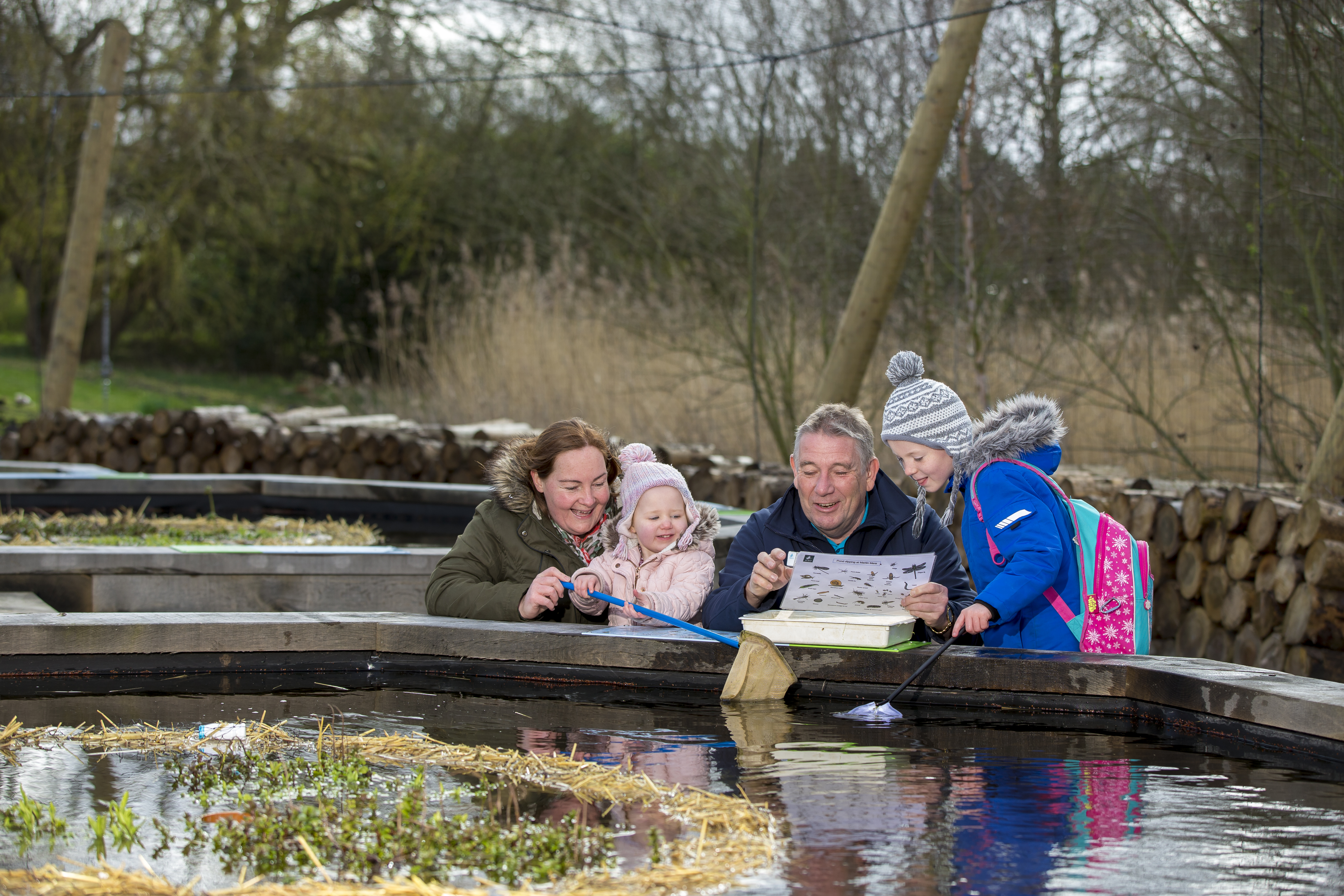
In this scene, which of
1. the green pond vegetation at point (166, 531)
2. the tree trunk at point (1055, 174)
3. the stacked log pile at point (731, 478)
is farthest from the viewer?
the tree trunk at point (1055, 174)

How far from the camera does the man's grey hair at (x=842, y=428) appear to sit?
426 cm

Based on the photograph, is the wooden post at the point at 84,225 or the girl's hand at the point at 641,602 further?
the wooden post at the point at 84,225

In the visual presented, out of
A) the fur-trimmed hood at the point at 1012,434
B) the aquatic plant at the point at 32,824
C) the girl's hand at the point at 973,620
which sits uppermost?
the fur-trimmed hood at the point at 1012,434

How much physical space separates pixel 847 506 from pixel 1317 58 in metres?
4.75

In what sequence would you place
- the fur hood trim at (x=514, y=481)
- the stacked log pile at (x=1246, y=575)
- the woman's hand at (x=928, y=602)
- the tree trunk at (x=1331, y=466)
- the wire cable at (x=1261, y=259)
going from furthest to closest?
the wire cable at (x=1261, y=259) → the tree trunk at (x=1331, y=466) → the stacked log pile at (x=1246, y=575) → the fur hood trim at (x=514, y=481) → the woman's hand at (x=928, y=602)

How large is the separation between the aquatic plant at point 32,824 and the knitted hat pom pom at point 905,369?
2678 millimetres

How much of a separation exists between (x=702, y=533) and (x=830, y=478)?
51 cm

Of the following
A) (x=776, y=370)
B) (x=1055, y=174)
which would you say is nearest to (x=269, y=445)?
(x=776, y=370)

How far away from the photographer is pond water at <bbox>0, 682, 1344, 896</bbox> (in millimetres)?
2383

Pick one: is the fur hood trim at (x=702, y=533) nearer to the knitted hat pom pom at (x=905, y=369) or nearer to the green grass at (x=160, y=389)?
the knitted hat pom pom at (x=905, y=369)

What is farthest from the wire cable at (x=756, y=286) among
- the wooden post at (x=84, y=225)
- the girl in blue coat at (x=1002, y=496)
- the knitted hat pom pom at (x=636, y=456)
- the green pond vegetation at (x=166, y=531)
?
the wooden post at (x=84, y=225)

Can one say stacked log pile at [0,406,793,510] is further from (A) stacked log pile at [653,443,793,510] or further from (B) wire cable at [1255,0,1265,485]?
(B) wire cable at [1255,0,1265,485]

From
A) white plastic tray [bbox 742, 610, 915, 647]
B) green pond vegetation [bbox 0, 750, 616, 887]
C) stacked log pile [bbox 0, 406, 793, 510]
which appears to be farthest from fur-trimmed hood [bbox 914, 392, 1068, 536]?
stacked log pile [bbox 0, 406, 793, 510]

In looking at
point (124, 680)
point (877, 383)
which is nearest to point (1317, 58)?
point (877, 383)
